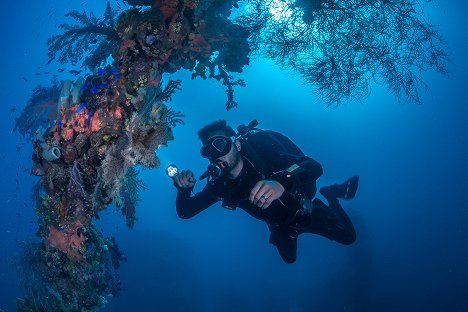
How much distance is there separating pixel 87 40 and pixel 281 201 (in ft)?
19.0

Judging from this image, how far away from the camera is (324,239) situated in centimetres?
3925

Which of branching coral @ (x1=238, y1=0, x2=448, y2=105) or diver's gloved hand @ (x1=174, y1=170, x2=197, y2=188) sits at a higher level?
branching coral @ (x1=238, y1=0, x2=448, y2=105)

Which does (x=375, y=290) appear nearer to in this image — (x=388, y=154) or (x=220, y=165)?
(x=220, y=165)

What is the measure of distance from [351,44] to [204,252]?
5061 cm

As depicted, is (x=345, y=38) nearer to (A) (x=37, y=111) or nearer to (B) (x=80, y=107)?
(B) (x=80, y=107)

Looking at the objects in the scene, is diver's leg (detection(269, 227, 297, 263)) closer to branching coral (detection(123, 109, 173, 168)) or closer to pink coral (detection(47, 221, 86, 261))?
branching coral (detection(123, 109, 173, 168))

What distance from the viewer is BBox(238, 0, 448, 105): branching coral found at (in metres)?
6.75

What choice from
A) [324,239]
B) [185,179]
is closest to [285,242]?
[185,179]

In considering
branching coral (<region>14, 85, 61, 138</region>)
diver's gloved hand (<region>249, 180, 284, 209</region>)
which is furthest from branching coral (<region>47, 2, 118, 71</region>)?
diver's gloved hand (<region>249, 180, 284, 209</region>)

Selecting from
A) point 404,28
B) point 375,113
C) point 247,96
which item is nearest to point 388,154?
point 375,113

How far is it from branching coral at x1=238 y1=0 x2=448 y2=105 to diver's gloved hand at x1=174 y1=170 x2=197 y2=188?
3814 mm

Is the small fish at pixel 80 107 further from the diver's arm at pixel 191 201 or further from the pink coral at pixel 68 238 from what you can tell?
the diver's arm at pixel 191 201

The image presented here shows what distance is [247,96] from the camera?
71.3 metres

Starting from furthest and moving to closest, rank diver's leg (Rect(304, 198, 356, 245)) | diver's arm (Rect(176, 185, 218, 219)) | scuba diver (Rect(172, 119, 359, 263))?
diver's leg (Rect(304, 198, 356, 245))
diver's arm (Rect(176, 185, 218, 219))
scuba diver (Rect(172, 119, 359, 263))
